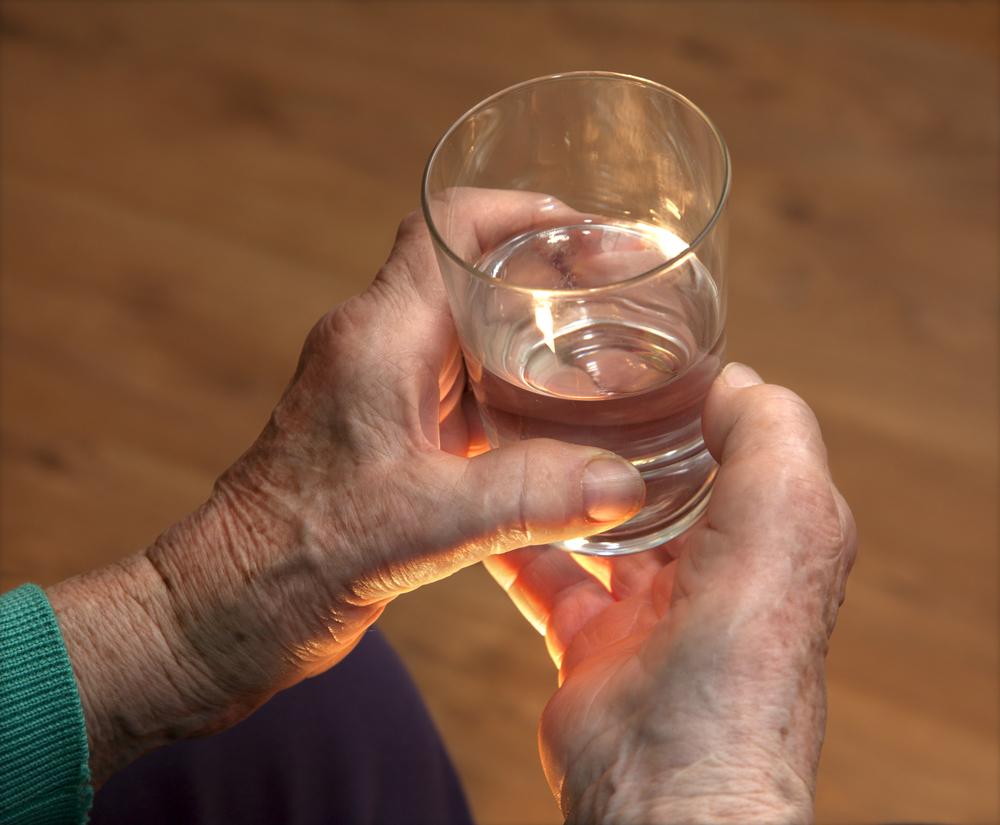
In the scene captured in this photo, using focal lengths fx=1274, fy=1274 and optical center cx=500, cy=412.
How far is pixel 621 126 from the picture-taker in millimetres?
967

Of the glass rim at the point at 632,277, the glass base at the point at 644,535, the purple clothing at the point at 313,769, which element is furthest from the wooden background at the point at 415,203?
the glass rim at the point at 632,277

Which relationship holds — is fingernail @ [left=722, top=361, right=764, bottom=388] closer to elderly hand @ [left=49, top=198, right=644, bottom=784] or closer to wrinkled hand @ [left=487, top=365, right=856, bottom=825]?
→ wrinkled hand @ [left=487, top=365, right=856, bottom=825]

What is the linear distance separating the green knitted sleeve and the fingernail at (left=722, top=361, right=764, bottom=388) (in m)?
0.56

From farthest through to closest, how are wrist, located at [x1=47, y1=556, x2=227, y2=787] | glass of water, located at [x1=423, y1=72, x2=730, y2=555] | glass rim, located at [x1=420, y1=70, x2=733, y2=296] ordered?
wrist, located at [x1=47, y1=556, x2=227, y2=787] < glass of water, located at [x1=423, y1=72, x2=730, y2=555] < glass rim, located at [x1=420, y1=70, x2=733, y2=296]

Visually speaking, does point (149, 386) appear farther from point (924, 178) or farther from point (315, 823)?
point (924, 178)

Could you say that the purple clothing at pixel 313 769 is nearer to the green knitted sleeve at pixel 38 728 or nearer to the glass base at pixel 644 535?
the green knitted sleeve at pixel 38 728

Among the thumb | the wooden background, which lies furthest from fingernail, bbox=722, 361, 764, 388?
the wooden background

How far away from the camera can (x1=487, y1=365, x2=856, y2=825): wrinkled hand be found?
812mm

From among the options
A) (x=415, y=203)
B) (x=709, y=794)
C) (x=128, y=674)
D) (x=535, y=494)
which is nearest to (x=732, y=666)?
(x=709, y=794)

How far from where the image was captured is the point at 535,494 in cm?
90

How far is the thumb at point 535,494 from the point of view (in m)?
0.89

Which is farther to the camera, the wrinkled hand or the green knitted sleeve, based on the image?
the green knitted sleeve

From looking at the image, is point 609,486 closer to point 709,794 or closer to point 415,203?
point 709,794

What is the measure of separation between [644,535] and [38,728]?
501 millimetres
